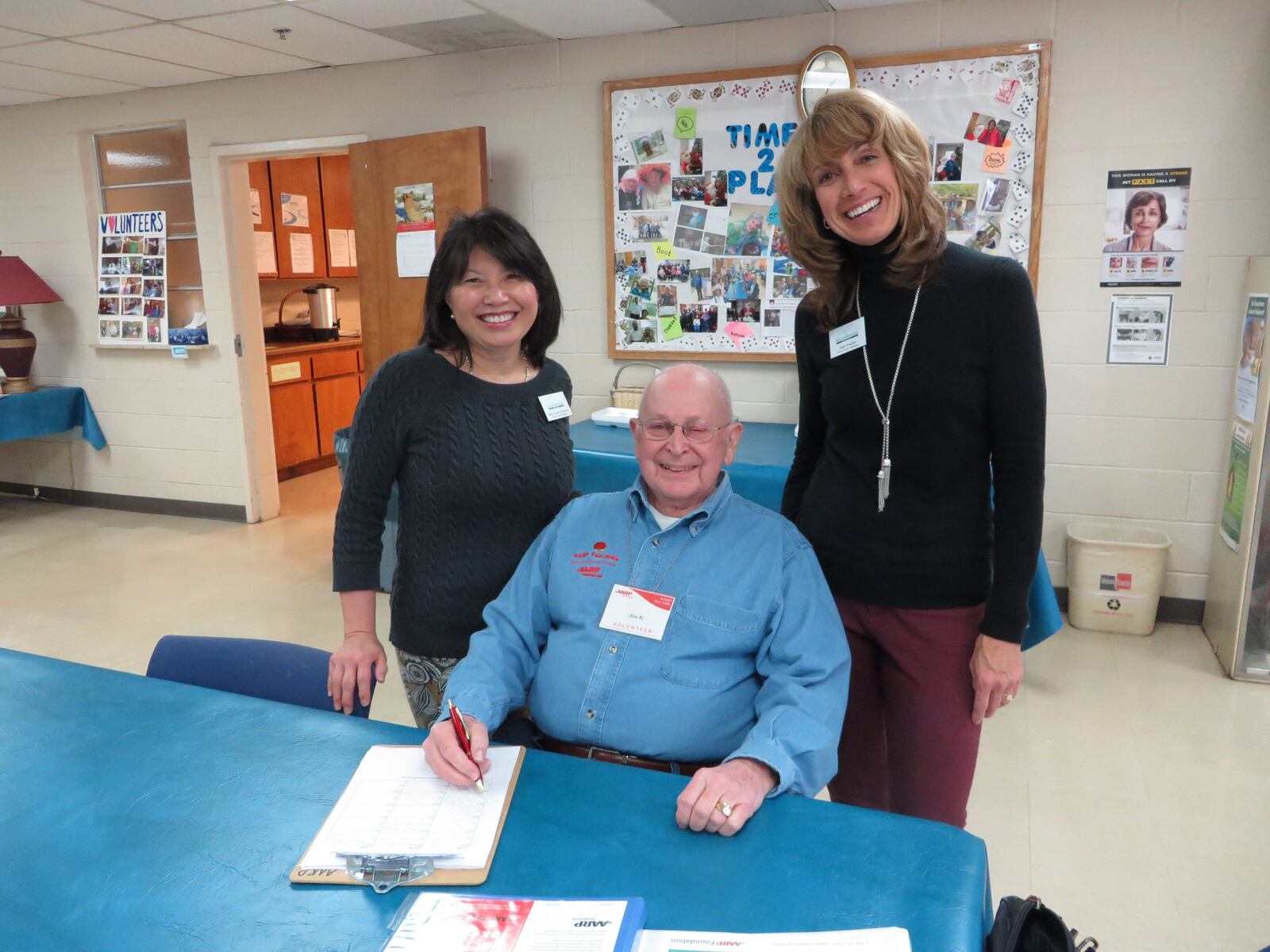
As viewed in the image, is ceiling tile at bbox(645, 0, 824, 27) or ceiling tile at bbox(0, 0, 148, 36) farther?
ceiling tile at bbox(645, 0, 824, 27)

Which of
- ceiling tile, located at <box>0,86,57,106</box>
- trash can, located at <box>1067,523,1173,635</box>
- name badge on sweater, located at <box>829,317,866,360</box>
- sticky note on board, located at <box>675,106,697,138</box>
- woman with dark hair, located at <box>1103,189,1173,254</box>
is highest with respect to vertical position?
ceiling tile, located at <box>0,86,57,106</box>

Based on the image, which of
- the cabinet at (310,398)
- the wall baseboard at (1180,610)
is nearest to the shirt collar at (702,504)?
the wall baseboard at (1180,610)

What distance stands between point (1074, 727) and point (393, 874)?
2.57 metres

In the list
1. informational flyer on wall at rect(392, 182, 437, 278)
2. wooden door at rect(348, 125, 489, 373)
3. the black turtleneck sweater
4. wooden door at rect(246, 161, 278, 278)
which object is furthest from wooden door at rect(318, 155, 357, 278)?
the black turtleneck sweater

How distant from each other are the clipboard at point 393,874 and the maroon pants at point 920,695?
760 millimetres

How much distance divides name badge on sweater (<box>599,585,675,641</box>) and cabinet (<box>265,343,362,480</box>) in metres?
5.23

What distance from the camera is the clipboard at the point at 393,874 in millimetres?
1054

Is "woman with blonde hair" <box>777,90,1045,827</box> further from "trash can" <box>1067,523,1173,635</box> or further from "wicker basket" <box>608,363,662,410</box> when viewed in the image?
"wicker basket" <box>608,363,662,410</box>

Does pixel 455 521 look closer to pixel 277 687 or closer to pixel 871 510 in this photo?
pixel 277 687

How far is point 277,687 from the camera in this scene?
5.44 ft

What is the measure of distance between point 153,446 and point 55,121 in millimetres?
2067

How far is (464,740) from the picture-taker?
48.9 inches

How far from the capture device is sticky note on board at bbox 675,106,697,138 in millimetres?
4047

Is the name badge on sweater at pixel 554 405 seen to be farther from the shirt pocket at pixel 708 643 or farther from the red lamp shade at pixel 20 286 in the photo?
the red lamp shade at pixel 20 286
